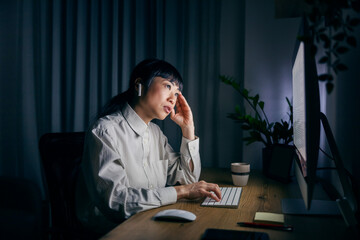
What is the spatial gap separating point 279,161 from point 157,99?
0.67m

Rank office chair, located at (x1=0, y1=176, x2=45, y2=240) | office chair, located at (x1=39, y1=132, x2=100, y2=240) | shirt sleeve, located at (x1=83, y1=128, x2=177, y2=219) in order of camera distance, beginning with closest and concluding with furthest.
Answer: office chair, located at (x1=0, y1=176, x2=45, y2=240) < shirt sleeve, located at (x1=83, y1=128, x2=177, y2=219) < office chair, located at (x1=39, y1=132, x2=100, y2=240)

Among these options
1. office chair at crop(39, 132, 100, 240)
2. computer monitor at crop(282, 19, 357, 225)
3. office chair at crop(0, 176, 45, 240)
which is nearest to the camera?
office chair at crop(0, 176, 45, 240)

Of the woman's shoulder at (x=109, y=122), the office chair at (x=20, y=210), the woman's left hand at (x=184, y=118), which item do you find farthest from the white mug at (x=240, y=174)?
the office chair at (x=20, y=210)

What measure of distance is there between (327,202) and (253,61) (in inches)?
43.5

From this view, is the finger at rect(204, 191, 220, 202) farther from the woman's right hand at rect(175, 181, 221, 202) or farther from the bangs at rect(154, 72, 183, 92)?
the bangs at rect(154, 72, 183, 92)

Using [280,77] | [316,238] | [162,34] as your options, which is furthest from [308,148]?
[162,34]

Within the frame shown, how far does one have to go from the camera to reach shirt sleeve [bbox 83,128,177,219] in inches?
39.5

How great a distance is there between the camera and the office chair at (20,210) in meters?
0.56

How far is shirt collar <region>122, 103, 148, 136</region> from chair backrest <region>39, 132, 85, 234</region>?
0.28 m

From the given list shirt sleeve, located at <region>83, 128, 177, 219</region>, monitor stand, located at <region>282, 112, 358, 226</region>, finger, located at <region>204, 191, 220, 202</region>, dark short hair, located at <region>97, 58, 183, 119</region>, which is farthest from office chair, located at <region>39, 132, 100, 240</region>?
monitor stand, located at <region>282, 112, 358, 226</region>

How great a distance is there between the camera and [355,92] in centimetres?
100

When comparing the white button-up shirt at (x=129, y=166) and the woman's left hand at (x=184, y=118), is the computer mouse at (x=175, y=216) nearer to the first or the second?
the white button-up shirt at (x=129, y=166)

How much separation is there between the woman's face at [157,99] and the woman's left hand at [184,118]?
158 millimetres

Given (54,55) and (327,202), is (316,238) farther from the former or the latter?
(54,55)
